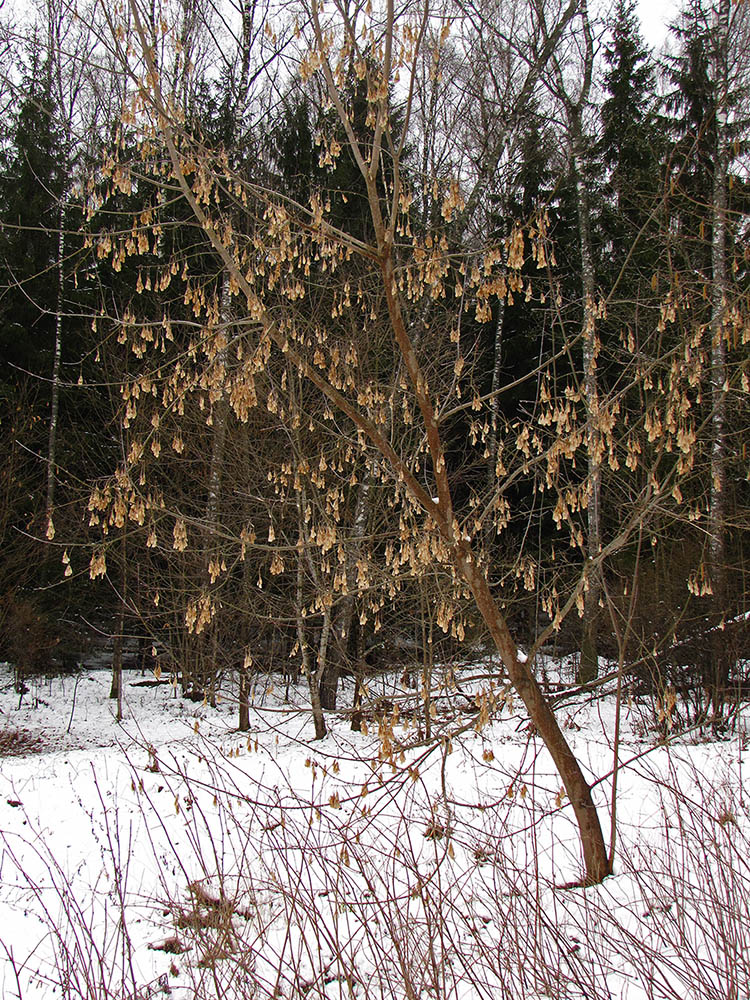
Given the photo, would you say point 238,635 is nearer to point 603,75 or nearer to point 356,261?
point 356,261

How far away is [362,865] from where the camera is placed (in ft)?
8.12

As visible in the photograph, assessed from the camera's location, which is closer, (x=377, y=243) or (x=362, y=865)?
(x=362, y=865)

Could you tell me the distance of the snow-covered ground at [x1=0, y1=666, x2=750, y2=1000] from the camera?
227 cm

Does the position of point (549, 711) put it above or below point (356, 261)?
below

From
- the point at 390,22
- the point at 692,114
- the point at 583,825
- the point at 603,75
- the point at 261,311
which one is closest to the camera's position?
the point at 390,22

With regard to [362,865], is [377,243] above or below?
above

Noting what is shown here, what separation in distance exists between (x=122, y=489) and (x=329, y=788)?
4089mm

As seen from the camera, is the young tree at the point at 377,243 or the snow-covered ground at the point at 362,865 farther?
the young tree at the point at 377,243

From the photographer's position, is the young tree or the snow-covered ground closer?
the snow-covered ground

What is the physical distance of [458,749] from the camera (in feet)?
24.8

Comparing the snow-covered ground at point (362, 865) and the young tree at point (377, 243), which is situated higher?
the young tree at point (377, 243)

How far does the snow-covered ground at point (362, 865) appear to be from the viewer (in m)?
2.27

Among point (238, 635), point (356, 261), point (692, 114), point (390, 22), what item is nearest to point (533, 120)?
point (356, 261)

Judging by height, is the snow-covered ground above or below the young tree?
below
